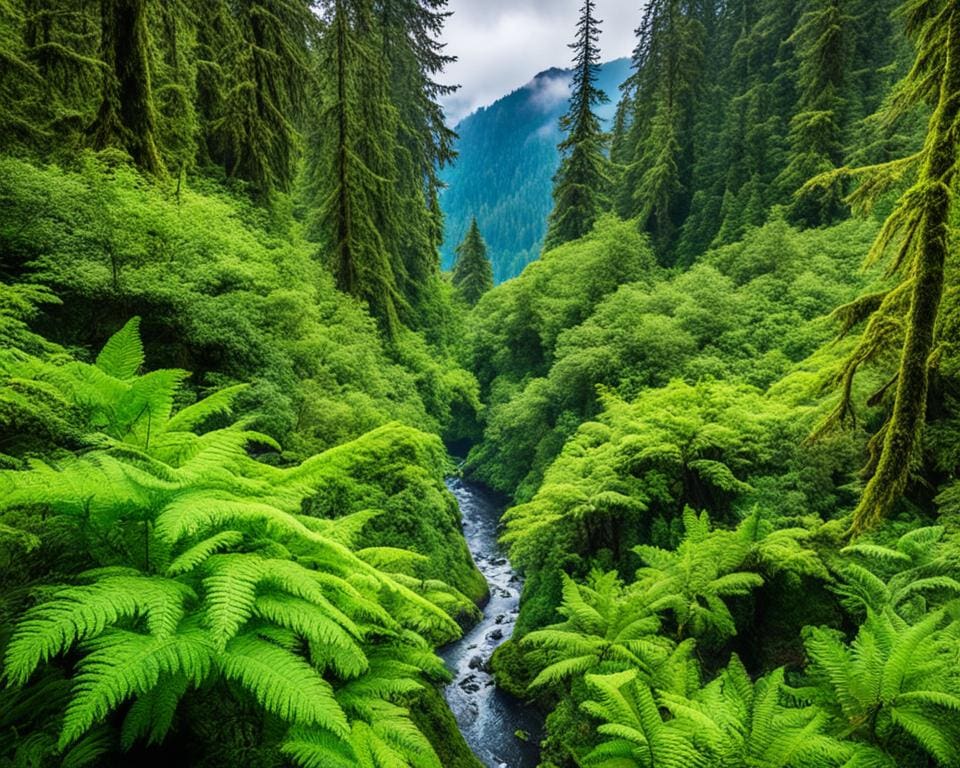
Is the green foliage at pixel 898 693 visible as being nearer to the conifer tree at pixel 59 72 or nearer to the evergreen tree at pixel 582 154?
the conifer tree at pixel 59 72

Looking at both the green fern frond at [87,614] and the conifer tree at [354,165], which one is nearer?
the green fern frond at [87,614]

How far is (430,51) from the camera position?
26.2m

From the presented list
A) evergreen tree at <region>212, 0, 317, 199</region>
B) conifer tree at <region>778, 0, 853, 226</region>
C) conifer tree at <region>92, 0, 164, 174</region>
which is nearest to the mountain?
conifer tree at <region>778, 0, 853, 226</region>

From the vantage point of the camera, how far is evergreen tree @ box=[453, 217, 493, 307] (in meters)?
43.5

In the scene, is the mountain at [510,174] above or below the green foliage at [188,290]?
above

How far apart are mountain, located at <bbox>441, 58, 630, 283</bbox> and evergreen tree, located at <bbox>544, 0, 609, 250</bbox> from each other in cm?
5077

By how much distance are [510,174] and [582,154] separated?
124905 mm

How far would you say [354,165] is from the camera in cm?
1562

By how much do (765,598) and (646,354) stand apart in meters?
8.51

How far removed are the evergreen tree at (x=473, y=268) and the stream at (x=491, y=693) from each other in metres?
30.8

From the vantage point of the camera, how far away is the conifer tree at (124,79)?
27.4ft

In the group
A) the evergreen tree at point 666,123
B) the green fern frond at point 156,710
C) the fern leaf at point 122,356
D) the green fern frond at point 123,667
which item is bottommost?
the green fern frond at point 156,710

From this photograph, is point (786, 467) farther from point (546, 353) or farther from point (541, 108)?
point (541, 108)

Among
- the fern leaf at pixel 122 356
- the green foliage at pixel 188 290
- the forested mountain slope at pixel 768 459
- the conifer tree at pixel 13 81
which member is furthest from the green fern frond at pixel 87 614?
the conifer tree at pixel 13 81
